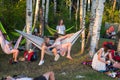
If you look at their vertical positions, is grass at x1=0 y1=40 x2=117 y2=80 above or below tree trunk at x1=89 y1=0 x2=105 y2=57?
below

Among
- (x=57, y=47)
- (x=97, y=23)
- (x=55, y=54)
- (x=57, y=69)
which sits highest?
(x=97, y=23)

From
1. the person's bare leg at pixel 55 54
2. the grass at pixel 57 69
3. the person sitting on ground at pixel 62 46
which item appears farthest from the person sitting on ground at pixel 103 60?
the person sitting on ground at pixel 62 46

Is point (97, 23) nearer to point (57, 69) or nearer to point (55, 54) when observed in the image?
point (55, 54)

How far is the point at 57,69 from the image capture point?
381 inches

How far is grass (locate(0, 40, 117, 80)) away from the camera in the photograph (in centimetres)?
908

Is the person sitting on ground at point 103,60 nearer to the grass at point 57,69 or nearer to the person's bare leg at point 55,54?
the grass at point 57,69

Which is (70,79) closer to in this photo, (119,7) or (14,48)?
(14,48)

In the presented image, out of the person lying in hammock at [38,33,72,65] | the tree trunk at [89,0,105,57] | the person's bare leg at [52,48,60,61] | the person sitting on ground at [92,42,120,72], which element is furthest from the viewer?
the tree trunk at [89,0,105,57]

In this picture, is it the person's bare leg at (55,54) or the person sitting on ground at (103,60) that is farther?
the person's bare leg at (55,54)

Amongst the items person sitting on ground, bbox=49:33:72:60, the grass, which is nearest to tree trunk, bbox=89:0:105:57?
the grass

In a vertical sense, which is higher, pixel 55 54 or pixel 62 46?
pixel 62 46

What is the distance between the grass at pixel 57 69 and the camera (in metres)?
9.08

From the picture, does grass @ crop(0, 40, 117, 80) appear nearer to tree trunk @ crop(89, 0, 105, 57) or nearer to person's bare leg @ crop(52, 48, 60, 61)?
person's bare leg @ crop(52, 48, 60, 61)

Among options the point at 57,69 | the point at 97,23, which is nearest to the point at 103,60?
the point at 57,69
